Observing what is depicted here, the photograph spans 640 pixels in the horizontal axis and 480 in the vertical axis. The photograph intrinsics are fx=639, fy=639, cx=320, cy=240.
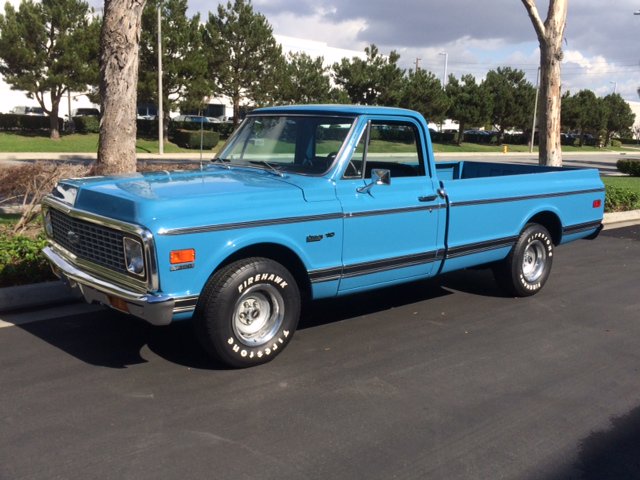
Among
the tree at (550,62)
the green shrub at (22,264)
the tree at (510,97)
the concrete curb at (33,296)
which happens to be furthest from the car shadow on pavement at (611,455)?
the tree at (510,97)

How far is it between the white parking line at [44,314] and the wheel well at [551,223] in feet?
15.4

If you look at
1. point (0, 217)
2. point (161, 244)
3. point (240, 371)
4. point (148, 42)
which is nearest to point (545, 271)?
point (240, 371)

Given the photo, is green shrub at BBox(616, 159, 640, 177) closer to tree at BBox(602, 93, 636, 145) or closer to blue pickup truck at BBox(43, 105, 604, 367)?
blue pickup truck at BBox(43, 105, 604, 367)

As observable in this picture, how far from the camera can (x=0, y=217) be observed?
9.28 m

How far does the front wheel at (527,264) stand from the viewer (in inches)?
263

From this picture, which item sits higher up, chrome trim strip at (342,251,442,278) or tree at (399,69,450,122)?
tree at (399,69,450,122)

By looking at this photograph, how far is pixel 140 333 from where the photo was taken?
212 inches

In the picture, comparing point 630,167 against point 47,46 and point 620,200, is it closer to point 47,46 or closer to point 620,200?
point 620,200

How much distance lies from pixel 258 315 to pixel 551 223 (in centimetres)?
398

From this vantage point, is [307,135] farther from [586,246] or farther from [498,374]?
[586,246]

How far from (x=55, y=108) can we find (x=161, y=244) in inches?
1431

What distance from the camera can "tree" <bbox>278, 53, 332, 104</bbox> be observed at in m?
41.0

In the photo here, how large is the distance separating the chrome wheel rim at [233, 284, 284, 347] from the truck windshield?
1.15 metres

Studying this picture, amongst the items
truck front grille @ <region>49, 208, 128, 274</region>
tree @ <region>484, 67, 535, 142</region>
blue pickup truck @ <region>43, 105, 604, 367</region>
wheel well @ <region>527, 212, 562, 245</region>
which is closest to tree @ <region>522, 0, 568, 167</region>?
wheel well @ <region>527, 212, 562, 245</region>
